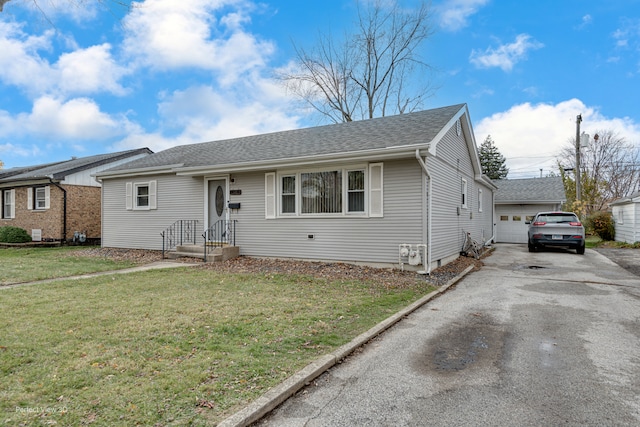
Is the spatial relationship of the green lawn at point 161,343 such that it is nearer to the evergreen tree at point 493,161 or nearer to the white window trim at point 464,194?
the white window trim at point 464,194

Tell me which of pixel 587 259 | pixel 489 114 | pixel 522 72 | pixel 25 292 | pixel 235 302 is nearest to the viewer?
pixel 235 302

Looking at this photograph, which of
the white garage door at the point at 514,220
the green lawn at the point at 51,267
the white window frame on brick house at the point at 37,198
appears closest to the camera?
the green lawn at the point at 51,267

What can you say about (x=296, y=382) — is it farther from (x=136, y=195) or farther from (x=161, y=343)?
(x=136, y=195)

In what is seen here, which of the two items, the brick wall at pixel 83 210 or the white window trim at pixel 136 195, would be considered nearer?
the white window trim at pixel 136 195

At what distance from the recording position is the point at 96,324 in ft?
14.1

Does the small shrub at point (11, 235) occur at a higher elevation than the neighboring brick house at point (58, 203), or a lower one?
lower

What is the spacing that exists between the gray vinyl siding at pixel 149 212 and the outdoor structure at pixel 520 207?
53.1 ft

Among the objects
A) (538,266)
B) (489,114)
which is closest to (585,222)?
(489,114)

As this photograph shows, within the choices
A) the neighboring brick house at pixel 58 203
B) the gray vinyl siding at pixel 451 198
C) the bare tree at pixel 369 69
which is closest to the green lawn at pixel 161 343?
the gray vinyl siding at pixel 451 198

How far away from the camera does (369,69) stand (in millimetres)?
23500

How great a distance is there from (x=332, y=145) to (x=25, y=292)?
7.50 m

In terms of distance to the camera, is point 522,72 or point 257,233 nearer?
point 257,233

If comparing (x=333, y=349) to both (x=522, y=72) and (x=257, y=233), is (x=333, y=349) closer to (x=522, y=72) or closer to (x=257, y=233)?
(x=257, y=233)

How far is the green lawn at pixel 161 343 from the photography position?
250 centimetres
